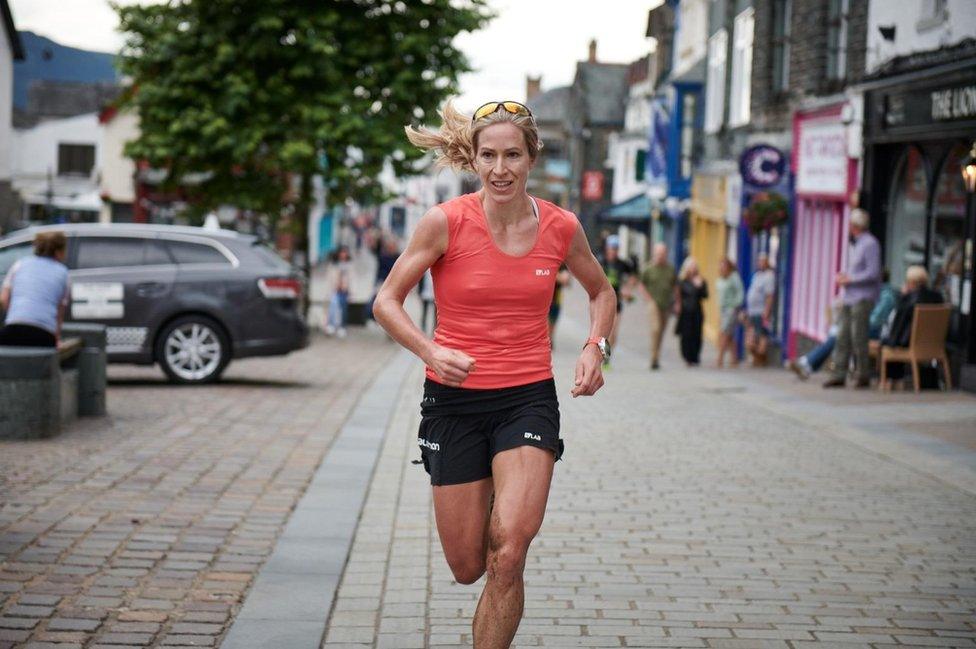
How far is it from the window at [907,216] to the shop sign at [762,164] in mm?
5271

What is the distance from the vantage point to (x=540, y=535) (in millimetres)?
7754

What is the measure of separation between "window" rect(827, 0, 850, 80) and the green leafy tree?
30.7 feet

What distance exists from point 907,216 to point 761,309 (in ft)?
16.6

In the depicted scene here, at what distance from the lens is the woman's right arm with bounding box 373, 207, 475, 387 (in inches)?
182

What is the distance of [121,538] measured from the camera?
7359 mm

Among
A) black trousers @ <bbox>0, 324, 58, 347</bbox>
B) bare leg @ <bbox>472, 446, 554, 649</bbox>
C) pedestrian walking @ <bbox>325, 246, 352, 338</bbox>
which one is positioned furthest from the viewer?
pedestrian walking @ <bbox>325, 246, 352, 338</bbox>

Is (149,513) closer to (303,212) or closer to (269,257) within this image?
(269,257)

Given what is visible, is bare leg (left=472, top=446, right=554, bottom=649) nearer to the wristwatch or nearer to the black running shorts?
the black running shorts

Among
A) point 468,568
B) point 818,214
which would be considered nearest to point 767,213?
point 818,214

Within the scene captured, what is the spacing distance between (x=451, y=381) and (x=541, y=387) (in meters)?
0.41

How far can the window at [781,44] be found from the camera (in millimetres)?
26752

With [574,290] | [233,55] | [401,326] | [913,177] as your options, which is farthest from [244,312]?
[574,290]

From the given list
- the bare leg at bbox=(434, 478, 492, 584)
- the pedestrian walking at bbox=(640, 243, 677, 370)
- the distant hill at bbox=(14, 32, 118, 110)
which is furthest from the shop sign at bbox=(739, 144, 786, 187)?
the bare leg at bbox=(434, 478, 492, 584)

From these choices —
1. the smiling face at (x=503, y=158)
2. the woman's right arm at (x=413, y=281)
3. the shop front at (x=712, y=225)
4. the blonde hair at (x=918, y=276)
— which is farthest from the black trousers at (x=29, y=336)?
the shop front at (x=712, y=225)
